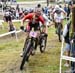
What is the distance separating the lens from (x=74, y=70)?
8906 millimetres

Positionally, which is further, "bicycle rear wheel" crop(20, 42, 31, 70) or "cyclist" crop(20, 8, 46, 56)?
"cyclist" crop(20, 8, 46, 56)

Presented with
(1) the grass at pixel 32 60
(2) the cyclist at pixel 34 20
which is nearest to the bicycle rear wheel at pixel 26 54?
(1) the grass at pixel 32 60

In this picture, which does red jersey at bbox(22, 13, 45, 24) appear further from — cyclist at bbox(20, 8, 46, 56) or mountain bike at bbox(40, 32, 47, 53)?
mountain bike at bbox(40, 32, 47, 53)

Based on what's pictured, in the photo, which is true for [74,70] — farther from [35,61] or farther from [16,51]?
[16,51]

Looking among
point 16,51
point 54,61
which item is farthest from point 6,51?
point 54,61

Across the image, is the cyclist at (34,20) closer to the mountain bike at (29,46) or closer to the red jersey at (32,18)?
the red jersey at (32,18)

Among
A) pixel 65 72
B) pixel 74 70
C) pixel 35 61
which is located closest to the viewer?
pixel 74 70

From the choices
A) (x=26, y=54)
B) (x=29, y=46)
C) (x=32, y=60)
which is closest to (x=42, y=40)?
(x=32, y=60)

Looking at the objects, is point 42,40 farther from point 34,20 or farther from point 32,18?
point 32,18

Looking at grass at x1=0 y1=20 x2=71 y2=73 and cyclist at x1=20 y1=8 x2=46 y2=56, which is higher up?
cyclist at x1=20 y1=8 x2=46 y2=56

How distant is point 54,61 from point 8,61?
5.52 ft

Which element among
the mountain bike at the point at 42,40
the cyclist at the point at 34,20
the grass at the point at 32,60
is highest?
the cyclist at the point at 34,20

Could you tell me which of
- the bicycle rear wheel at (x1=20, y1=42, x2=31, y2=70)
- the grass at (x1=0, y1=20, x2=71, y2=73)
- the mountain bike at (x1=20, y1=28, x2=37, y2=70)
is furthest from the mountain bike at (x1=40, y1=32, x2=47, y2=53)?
the bicycle rear wheel at (x1=20, y1=42, x2=31, y2=70)

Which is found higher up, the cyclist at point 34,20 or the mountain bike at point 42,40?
the cyclist at point 34,20
